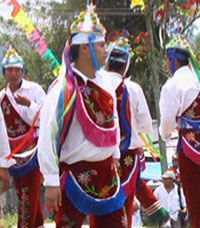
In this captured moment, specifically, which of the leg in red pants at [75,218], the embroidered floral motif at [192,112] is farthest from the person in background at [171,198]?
the leg in red pants at [75,218]

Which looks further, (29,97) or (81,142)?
Result: (29,97)

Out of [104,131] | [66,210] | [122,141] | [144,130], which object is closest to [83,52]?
[104,131]

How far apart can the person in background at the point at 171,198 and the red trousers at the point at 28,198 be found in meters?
2.69

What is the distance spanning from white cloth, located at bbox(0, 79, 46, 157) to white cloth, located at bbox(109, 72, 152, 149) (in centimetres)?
87

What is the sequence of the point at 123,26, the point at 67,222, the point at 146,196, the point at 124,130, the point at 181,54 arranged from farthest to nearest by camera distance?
the point at 123,26
the point at 146,196
the point at 181,54
the point at 124,130
the point at 67,222

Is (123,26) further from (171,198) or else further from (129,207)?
(129,207)

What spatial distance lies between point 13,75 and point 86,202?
2564 mm

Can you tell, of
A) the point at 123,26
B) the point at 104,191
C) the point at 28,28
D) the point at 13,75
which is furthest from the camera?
the point at 123,26

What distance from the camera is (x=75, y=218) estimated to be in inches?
139

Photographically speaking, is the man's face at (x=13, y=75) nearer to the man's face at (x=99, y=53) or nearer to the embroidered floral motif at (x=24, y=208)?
the embroidered floral motif at (x=24, y=208)

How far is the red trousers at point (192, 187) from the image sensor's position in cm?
479

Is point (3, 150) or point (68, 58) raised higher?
point (68, 58)

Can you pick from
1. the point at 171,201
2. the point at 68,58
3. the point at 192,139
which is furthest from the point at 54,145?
the point at 171,201

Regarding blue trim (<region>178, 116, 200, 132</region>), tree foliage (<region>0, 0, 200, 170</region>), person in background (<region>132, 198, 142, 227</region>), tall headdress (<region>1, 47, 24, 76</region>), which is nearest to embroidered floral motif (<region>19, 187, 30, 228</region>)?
tall headdress (<region>1, 47, 24, 76</region>)
